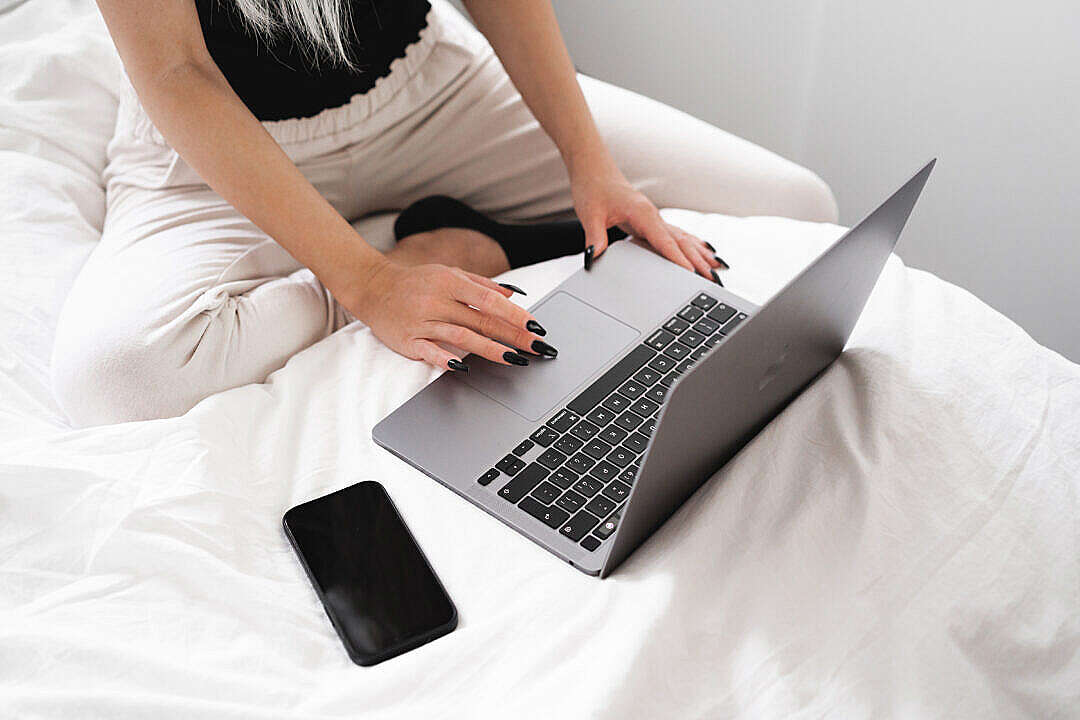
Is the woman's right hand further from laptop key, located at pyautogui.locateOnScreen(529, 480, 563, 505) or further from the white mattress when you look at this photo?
laptop key, located at pyautogui.locateOnScreen(529, 480, 563, 505)

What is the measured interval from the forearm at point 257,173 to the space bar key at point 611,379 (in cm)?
27

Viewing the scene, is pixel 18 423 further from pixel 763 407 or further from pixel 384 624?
pixel 763 407

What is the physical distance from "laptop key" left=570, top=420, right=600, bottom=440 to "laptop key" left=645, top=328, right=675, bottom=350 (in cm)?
12

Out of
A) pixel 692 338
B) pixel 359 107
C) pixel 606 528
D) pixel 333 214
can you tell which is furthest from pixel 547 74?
pixel 606 528

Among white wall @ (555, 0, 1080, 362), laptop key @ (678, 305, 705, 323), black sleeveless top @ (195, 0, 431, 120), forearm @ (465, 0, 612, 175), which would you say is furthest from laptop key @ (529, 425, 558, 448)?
white wall @ (555, 0, 1080, 362)

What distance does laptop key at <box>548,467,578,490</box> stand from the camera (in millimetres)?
702

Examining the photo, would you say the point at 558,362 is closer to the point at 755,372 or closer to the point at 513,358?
the point at 513,358

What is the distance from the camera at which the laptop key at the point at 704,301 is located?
889 mm

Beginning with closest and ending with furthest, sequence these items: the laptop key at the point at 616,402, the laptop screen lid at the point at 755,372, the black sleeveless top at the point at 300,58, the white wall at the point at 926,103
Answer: the laptop screen lid at the point at 755,372, the laptop key at the point at 616,402, the black sleeveless top at the point at 300,58, the white wall at the point at 926,103

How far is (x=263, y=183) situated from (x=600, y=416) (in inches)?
17.0

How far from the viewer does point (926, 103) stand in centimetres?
146

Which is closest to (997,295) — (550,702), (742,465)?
(742,465)

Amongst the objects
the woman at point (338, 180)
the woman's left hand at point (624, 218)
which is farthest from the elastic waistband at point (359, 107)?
the woman's left hand at point (624, 218)

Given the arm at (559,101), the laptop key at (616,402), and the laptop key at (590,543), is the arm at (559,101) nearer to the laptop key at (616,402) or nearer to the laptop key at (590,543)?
the laptop key at (616,402)
